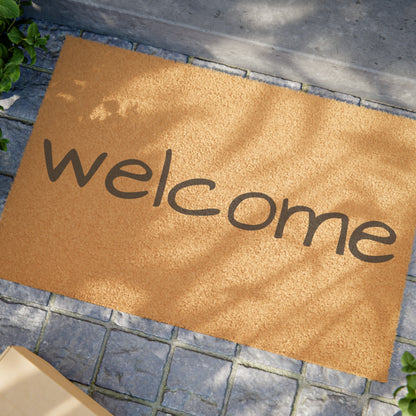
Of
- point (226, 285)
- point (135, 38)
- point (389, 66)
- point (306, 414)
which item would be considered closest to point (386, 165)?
point (389, 66)

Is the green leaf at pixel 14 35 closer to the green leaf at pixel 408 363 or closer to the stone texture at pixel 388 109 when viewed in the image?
the stone texture at pixel 388 109

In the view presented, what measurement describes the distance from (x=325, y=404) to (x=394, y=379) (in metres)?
0.36

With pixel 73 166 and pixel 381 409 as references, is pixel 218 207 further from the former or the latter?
pixel 381 409

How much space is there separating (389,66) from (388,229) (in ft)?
2.53

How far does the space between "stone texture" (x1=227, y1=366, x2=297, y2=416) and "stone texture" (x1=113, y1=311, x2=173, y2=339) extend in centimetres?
40

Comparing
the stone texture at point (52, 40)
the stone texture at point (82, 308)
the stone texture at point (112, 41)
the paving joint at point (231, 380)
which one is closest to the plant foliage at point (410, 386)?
the paving joint at point (231, 380)

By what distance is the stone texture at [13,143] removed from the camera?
1792 millimetres

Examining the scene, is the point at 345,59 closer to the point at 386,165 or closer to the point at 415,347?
the point at 386,165

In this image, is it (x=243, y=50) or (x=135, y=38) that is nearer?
(x=243, y=50)

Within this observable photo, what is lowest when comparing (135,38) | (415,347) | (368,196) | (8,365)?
(8,365)

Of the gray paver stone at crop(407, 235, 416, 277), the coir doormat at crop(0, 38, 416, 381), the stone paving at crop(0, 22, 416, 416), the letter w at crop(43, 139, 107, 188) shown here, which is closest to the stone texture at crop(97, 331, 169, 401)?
the stone paving at crop(0, 22, 416, 416)

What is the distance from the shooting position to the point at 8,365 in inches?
55.7

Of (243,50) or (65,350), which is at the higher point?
(243,50)

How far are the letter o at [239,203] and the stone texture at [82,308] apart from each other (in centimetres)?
76
